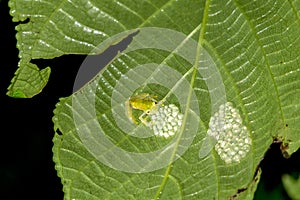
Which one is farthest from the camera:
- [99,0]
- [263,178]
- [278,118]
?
[263,178]

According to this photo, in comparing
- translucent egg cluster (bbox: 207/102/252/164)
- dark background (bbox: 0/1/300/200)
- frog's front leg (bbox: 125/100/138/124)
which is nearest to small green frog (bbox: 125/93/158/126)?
frog's front leg (bbox: 125/100/138/124)

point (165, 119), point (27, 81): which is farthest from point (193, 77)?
point (27, 81)

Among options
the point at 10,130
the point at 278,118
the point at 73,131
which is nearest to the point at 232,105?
the point at 278,118

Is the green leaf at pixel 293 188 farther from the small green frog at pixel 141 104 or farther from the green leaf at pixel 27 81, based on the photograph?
the green leaf at pixel 27 81

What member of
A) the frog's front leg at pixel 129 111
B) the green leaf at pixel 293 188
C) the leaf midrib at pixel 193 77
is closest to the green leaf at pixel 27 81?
the frog's front leg at pixel 129 111

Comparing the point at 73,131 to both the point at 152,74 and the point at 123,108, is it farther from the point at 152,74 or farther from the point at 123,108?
the point at 152,74

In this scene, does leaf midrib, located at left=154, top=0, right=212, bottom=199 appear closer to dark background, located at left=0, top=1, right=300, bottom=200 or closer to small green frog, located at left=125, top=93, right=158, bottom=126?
small green frog, located at left=125, top=93, right=158, bottom=126

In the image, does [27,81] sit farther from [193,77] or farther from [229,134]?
[229,134]
